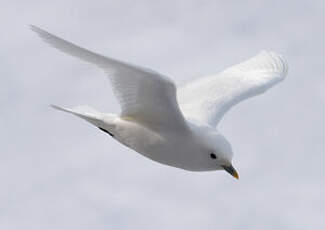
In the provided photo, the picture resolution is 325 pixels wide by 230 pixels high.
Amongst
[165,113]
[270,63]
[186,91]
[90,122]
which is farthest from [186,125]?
[270,63]

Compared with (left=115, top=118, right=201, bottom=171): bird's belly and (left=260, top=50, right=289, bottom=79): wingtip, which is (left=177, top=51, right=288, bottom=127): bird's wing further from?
(left=115, top=118, right=201, bottom=171): bird's belly

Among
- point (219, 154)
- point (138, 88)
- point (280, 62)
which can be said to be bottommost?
point (219, 154)

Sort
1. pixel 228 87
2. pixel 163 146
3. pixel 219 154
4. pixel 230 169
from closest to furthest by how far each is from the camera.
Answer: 1. pixel 219 154
2. pixel 163 146
3. pixel 230 169
4. pixel 228 87

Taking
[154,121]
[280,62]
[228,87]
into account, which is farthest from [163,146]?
[280,62]

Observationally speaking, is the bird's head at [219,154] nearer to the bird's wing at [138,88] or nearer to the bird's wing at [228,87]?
the bird's wing at [138,88]

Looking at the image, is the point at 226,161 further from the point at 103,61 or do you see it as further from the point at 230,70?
the point at 230,70

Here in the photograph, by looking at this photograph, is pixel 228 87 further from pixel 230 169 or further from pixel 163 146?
pixel 163 146

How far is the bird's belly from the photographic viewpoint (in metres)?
15.3

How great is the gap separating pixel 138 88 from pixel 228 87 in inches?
160

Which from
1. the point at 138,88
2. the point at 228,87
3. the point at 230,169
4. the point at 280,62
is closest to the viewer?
the point at 138,88

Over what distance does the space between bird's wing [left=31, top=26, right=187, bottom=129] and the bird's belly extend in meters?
0.16

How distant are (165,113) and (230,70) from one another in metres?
4.70

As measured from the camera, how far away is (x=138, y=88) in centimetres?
1488

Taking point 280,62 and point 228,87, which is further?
point 280,62
